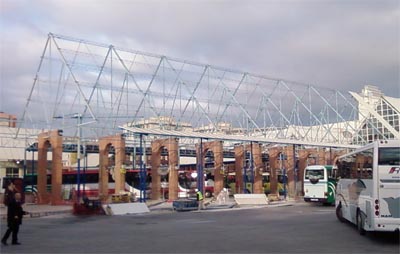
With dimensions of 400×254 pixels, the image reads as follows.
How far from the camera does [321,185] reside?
3266 cm

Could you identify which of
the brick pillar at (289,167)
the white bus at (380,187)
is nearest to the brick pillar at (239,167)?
the brick pillar at (289,167)

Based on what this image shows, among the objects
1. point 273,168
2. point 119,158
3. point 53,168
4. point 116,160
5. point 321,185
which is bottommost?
point 321,185

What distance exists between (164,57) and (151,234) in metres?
24.7

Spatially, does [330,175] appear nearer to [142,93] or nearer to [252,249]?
[142,93]

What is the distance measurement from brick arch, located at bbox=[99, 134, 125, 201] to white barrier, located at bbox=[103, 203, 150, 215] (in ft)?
36.7

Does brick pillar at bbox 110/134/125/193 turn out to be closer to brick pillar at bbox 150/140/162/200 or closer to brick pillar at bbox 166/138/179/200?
brick pillar at bbox 150/140/162/200

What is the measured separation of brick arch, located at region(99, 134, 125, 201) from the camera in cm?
3919

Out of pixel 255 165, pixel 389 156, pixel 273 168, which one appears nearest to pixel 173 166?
pixel 255 165

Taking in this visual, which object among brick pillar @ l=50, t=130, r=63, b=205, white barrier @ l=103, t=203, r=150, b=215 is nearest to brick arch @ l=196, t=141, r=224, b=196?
brick pillar @ l=50, t=130, r=63, b=205

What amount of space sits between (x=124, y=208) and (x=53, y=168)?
38.1ft

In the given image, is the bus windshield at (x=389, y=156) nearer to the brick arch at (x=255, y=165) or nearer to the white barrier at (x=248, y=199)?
the white barrier at (x=248, y=199)

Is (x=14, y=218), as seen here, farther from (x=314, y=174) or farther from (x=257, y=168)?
(x=257, y=168)

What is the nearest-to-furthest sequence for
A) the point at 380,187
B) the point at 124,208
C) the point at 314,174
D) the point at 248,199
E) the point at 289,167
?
the point at 380,187, the point at 124,208, the point at 314,174, the point at 248,199, the point at 289,167

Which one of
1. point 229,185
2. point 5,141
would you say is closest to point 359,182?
point 229,185
